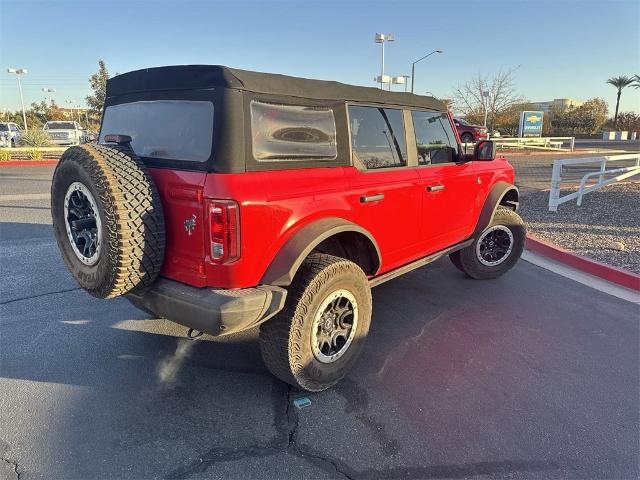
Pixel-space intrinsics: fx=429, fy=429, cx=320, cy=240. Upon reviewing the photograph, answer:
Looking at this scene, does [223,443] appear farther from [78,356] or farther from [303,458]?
[78,356]

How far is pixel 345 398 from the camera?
287 centimetres

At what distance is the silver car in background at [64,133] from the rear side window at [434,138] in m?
26.7

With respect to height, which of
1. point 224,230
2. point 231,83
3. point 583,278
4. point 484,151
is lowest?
point 583,278

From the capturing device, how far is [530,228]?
715cm

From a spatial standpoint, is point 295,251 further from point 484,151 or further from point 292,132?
point 484,151

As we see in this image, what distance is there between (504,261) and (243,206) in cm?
374

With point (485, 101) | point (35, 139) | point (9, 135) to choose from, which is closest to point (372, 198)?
point (35, 139)

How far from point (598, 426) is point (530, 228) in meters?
5.07

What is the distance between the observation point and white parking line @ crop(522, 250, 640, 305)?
4.62m

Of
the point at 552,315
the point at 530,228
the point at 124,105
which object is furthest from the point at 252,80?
the point at 530,228

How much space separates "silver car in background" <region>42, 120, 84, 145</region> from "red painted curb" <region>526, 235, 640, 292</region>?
87.3 feet

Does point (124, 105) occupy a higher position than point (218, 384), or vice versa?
point (124, 105)


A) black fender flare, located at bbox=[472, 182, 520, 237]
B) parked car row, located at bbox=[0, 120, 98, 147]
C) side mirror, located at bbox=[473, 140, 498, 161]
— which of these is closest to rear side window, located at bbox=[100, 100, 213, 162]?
side mirror, located at bbox=[473, 140, 498, 161]

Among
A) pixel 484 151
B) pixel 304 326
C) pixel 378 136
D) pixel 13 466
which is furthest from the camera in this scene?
pixel 484 151
